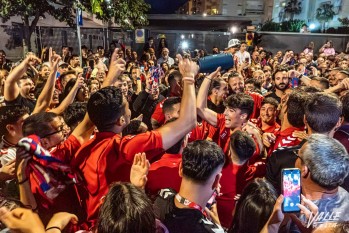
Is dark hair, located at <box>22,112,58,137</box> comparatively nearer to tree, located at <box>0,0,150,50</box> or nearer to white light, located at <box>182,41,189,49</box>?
tree, located at <box>0,0,150,50</box>

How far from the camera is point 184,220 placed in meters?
1.77

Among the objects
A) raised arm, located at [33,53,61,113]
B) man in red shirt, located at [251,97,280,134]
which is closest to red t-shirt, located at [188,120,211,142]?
man in red shirt, located at [251,97,280,134]

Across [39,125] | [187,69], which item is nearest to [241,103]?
[187,69]

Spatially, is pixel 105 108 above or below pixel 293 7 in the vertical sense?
below

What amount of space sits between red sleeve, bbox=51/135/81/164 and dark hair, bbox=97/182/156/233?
96 cm

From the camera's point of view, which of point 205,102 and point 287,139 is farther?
point 205,102

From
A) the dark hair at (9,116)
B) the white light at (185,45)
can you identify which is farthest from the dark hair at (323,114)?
the white light at (185,45)

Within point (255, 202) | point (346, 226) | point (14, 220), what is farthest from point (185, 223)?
point (14, 220)

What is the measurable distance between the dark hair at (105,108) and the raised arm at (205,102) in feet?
3.84

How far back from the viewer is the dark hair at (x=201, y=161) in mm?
1919

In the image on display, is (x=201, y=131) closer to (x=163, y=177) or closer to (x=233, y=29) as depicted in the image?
(x=163, y=177)

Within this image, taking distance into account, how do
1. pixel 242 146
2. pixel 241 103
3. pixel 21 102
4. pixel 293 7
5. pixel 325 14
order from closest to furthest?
pixel 242 146, pixel 241 103, pixel 21 102, pixel 325 14, pixel 293 7

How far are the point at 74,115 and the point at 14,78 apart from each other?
88cm

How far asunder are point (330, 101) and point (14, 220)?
239 centimetres
